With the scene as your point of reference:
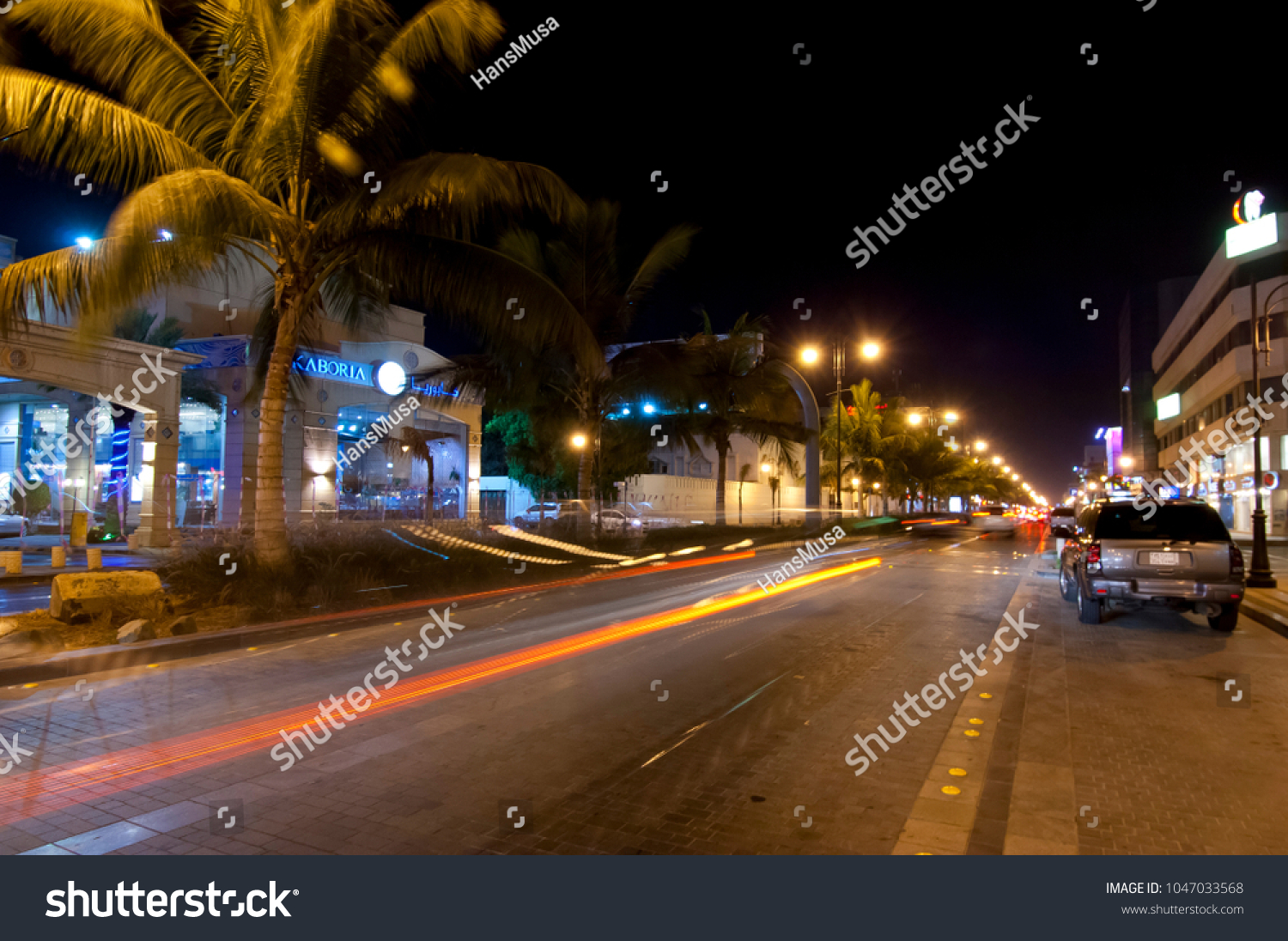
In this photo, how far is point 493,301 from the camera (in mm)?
11742

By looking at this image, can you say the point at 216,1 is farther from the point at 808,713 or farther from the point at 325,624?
the point at 808,713

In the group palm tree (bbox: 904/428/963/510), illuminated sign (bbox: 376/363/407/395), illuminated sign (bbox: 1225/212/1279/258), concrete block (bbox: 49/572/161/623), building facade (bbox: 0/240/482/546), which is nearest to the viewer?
concrete block (bbox: 49/572/161/623)

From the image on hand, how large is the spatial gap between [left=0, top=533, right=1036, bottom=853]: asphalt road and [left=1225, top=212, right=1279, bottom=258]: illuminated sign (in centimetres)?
4237

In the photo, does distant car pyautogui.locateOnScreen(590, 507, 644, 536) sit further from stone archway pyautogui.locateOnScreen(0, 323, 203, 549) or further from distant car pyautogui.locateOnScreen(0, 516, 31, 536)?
distant car pyautogui.locateOnScreen(0, 516, 31, 536)

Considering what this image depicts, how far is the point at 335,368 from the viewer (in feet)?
92.8

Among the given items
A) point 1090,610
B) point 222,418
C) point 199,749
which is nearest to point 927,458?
point 222,418

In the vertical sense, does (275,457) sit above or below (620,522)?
above

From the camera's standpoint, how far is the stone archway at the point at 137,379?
17.2m

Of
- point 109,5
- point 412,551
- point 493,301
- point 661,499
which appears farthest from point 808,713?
point 661,499

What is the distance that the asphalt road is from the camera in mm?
4137

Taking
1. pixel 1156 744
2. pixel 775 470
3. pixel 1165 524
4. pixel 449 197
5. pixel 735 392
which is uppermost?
pixel 449 197

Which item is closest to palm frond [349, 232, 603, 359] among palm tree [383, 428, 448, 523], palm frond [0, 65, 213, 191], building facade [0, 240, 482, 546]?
palm frond [0, 65, 213, 191]

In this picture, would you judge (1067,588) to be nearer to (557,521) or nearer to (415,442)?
(557,521)

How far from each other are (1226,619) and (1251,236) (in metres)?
41.2
